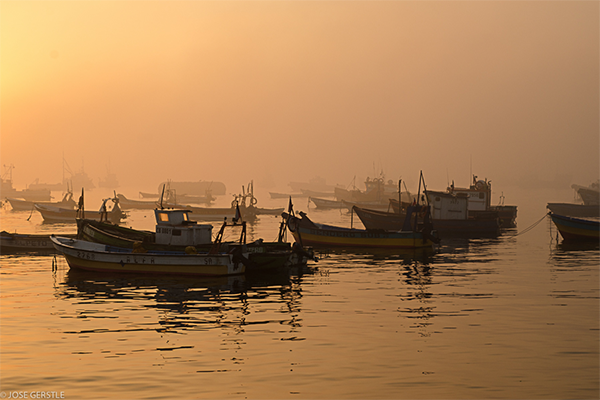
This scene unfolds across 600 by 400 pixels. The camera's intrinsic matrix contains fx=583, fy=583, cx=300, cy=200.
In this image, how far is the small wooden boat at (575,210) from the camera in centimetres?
12231

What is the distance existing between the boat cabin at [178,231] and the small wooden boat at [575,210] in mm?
101435

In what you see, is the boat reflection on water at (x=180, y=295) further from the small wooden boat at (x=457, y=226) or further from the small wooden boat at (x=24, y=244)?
the small wooden boat at (x=457, y=226)

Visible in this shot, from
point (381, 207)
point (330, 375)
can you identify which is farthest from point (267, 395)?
point (381, 207)

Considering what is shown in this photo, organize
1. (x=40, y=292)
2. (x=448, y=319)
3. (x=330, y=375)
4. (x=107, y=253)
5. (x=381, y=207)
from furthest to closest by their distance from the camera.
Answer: (x=381, y=207) < (x=107, y=253) < (x=40, y=292) < (x=448, y=319) < (x=330, y=375)

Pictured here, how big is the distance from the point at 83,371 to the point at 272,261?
833 inches

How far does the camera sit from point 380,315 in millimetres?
25750

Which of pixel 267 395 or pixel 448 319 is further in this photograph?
pixel 448 319

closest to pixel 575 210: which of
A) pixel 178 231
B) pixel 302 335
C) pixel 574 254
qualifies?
pixel 574 254

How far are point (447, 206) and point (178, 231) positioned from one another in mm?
43114

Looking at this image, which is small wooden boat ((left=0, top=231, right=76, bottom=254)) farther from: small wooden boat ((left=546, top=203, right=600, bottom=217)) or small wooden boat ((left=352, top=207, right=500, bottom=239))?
small wooden boat ((left=546, top=203, right=600, bottom=217))

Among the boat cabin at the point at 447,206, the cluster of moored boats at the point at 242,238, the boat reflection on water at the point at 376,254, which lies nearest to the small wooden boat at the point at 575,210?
the cluster of moored boats at the point at 242,238

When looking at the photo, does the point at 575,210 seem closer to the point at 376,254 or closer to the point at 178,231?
the point at 376,254

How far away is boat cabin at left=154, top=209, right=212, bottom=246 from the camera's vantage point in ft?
127

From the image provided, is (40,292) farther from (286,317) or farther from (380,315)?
(380,315)
